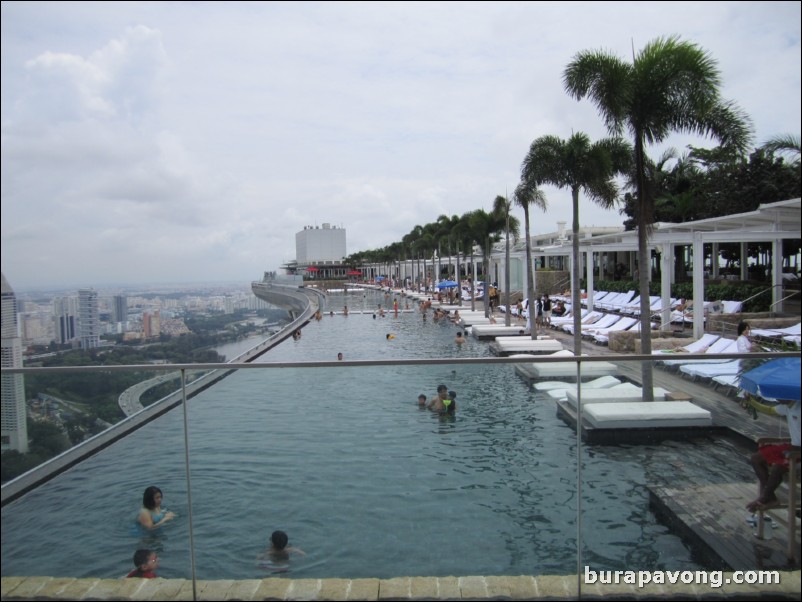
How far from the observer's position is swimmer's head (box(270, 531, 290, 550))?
307 centimetres

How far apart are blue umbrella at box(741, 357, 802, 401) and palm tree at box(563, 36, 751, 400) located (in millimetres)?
8289

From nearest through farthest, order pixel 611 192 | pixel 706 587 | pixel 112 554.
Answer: pixel 706 587
pixel 112 554
pixel 611 192

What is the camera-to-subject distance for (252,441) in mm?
3307

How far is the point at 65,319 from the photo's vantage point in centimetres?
891

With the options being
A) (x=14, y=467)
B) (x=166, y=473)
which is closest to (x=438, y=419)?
(x=166, y=473)

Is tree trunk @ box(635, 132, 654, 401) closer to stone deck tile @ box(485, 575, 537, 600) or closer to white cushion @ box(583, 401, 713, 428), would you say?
white cushion @ box(583, 401, 713, 428)

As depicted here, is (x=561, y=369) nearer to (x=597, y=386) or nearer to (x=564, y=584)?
(x=597, y=386)

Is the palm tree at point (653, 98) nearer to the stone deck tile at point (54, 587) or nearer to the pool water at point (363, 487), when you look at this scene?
the pool water at point (363, 487)

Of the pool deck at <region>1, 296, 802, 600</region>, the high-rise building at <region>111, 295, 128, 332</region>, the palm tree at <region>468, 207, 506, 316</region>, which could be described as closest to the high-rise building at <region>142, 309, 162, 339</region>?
the high-rise building at <region>111, 295, 128, 332</region>

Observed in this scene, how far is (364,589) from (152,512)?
3.68 feet

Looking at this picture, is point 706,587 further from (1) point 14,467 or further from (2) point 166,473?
(1) point 14,467

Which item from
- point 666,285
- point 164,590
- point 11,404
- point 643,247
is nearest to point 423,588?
point 164,590

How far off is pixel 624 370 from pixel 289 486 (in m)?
1.82

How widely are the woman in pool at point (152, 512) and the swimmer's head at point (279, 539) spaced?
50cm
